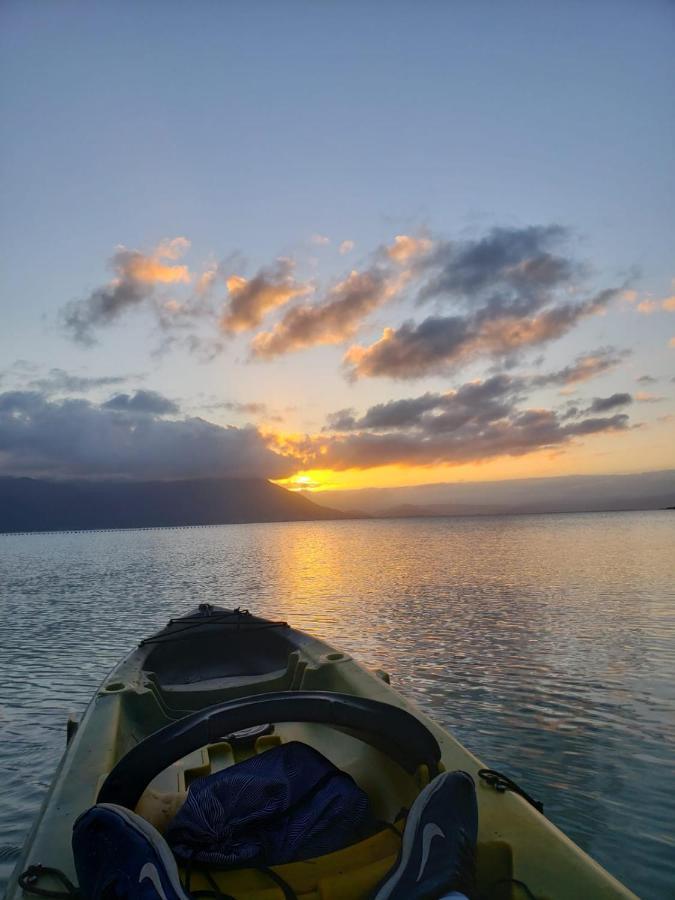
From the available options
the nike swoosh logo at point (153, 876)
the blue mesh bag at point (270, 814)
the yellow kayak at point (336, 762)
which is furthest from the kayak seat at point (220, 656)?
the nike swoosh logo at point (153, 876)

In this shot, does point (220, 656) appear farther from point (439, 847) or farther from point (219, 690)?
point (439, 847)

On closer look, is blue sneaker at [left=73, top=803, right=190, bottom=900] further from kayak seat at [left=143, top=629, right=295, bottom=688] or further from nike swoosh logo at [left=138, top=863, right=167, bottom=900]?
kayak seat at [left=143, top=629, right=295, bottom=688]

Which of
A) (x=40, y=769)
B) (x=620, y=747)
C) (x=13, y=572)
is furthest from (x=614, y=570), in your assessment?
(x=13, y=572)

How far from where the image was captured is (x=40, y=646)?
19656 millimetres

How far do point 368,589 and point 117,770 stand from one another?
100 feet

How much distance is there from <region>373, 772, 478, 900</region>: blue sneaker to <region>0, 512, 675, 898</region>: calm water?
4.08 metres

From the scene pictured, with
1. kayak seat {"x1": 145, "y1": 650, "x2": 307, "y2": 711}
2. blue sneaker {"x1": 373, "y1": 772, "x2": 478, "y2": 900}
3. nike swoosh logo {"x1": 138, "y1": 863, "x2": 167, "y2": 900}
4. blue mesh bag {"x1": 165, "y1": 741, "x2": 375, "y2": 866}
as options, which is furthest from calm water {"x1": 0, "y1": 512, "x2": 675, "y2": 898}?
nike swoosh logo {"x1": 138, "y1": 863, "x2": 167, "y2": 900}

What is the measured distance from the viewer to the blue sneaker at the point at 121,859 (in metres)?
3.15

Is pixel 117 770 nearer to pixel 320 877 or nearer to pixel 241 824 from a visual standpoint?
pixel 241 824

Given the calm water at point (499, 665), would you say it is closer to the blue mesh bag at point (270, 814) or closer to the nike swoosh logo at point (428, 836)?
the blue mesh bag at point (270, 814)

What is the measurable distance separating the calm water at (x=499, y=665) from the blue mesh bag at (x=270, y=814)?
391 cm

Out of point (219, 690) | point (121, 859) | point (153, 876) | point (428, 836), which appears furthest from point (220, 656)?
point (428, 836)

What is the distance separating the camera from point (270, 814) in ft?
13.9

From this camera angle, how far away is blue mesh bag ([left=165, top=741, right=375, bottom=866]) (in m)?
4.04
